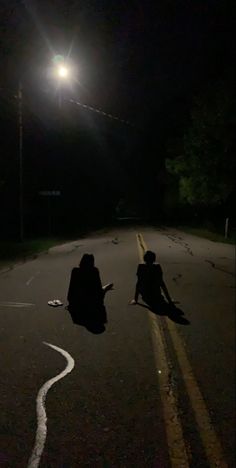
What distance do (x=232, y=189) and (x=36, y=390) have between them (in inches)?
1561

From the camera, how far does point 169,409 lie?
217 inches

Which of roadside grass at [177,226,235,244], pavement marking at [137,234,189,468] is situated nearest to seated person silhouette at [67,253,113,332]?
pavement marking at [137,234,189,468]

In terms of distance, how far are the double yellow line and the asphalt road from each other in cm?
1

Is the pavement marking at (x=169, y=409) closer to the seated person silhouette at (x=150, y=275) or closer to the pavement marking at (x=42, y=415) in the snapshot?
the pavement marking at (x=42, y=415)

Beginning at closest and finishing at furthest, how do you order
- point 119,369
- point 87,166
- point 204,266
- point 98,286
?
point 98,286, point 119,369, point 204,266, point 87,166

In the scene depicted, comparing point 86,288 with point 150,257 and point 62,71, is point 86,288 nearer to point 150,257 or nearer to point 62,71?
point 150,257

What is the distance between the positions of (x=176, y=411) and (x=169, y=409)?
9 cm

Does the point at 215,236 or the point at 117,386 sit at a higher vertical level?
the point at 117,386

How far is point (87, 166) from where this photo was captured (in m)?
63.2

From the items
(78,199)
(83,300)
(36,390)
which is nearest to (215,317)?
(36,390)

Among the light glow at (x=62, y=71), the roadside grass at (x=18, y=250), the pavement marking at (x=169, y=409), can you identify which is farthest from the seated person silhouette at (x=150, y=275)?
the roadside grass at (x=18, y=250)

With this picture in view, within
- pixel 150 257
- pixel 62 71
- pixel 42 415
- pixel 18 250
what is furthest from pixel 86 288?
pixel 18 250

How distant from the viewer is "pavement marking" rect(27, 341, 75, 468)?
12.3ft

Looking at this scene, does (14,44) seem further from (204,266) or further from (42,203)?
(42,203)
